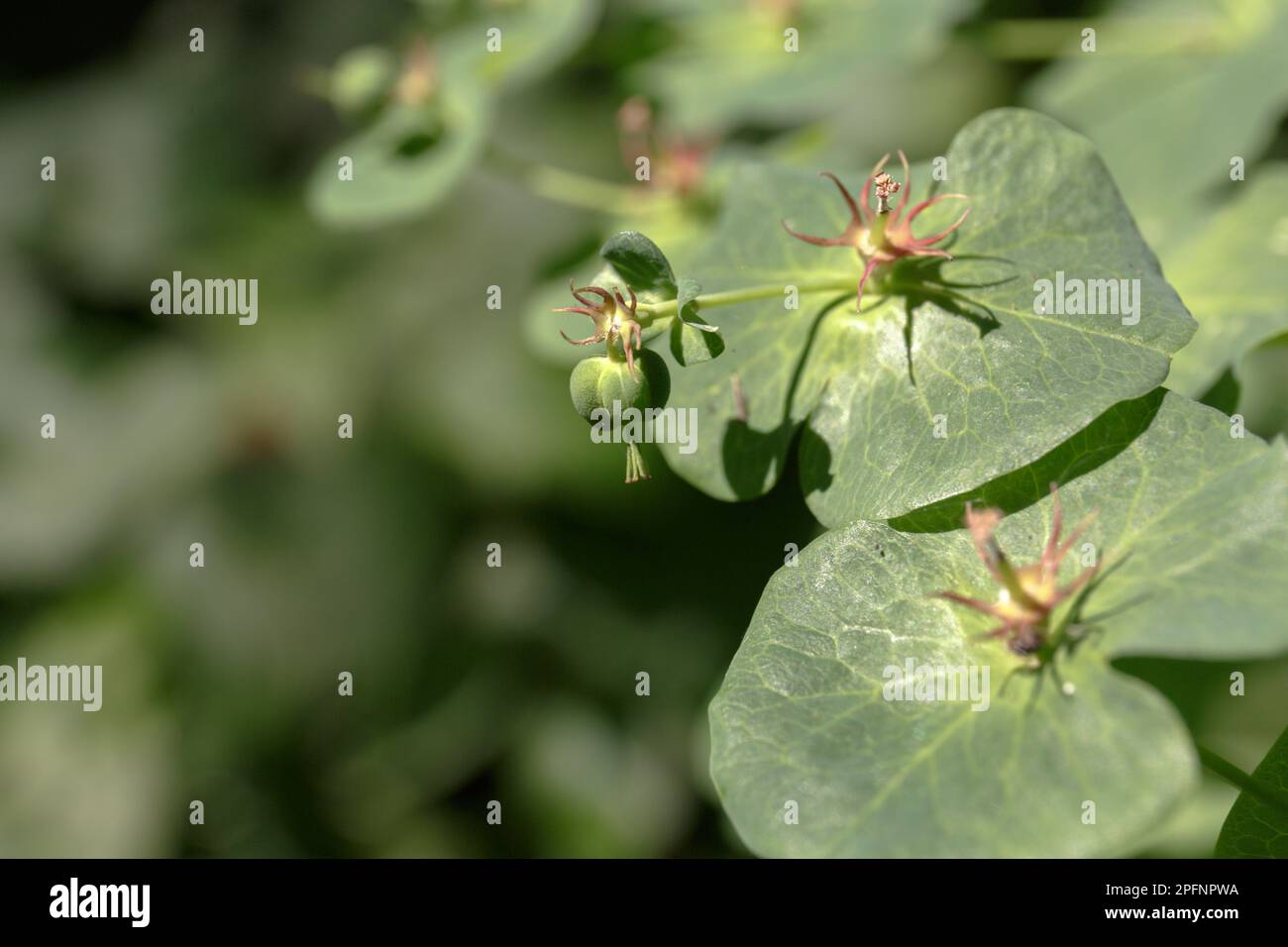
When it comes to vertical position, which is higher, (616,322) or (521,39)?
(521,39)

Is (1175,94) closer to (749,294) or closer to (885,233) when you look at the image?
(885,233)

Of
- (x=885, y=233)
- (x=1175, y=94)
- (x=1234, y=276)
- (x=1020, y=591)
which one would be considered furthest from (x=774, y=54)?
(x=1020, y=591)

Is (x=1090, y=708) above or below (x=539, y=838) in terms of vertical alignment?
above

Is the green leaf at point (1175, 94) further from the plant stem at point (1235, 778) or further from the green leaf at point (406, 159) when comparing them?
the green leaf at point (406, 159)

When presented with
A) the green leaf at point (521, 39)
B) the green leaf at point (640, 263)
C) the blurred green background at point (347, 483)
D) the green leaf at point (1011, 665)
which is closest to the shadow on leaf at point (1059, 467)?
the green leaf at point (1011, 665)

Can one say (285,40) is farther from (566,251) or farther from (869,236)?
(869,236)
